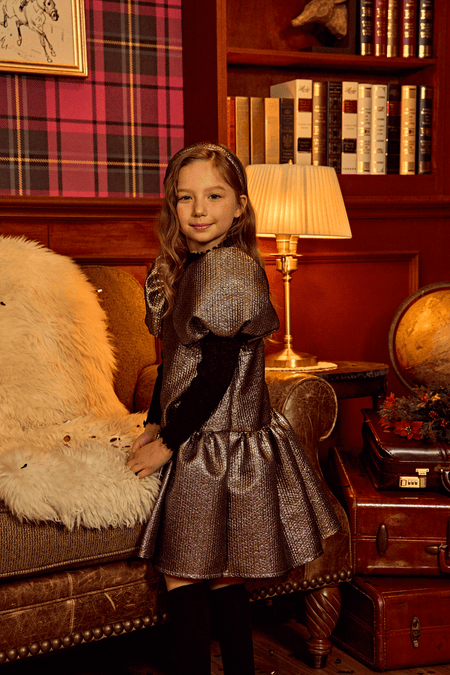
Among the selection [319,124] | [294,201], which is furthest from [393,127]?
[294,201]

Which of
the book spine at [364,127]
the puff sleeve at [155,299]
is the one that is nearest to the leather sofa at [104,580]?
the puff sleeve at [155,299]

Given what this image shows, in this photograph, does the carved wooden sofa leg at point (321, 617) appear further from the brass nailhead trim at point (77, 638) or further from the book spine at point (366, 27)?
the book spine at point (366, 27)

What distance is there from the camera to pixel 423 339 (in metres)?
2.17

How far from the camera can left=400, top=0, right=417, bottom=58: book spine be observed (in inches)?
103

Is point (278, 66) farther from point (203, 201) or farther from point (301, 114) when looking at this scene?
point (203, 201)

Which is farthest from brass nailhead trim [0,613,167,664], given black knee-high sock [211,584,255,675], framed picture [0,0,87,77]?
framed picture [0,0,87,77]

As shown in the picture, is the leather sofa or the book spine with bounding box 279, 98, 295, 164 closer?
the leather sofa

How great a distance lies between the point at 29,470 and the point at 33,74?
61.0 inches

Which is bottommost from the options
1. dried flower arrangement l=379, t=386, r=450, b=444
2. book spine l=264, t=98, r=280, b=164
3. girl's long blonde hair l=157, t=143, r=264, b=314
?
dried flower arrangement l=379, t=386, r=450, b=444

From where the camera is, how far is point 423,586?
1684 millimetres

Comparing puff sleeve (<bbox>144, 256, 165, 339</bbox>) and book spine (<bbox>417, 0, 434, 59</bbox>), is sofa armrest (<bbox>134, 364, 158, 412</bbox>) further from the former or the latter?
book spine (<bbox>417, 0, 434, 59</bbox>)

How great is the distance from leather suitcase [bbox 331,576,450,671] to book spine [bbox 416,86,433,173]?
5.40 ft

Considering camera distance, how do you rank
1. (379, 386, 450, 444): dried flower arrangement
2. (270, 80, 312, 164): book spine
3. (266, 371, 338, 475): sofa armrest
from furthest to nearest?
(270, 80, 312, 164): book spine, (379, 386, 450, 444): dried flower arrangement, (266, 371, 338, 475): sofa armrest

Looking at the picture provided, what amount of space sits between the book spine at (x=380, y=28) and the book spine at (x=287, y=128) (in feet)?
1.37
